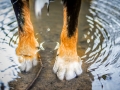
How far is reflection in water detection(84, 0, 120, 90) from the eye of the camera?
1972mm

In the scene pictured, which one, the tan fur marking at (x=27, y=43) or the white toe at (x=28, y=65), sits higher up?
the tan fur marking at (x=27, y=43)

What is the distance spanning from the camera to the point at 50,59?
223 cm

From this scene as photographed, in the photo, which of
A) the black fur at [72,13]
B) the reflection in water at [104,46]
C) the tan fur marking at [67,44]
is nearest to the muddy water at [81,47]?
the reflection in water at [104,46]

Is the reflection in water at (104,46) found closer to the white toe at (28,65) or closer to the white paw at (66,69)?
the white paw at (66,69)

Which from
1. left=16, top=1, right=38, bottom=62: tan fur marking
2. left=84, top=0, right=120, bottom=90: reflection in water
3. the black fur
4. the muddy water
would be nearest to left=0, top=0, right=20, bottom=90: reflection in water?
the muddy water

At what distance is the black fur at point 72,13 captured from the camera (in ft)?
6.33

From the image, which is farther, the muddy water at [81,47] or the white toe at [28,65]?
the white toe at [28,65]

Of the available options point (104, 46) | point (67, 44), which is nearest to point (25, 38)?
point (67, 44)

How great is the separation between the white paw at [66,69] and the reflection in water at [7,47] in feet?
1.20

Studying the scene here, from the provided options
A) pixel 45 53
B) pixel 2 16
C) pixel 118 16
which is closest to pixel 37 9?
pixel 45 53

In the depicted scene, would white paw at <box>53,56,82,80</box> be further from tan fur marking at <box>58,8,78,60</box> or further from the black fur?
the black fur

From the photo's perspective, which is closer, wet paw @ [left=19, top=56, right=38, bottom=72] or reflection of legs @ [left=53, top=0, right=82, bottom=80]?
reflection of legs @ [left=53, top=0, right=82, bottom=80]

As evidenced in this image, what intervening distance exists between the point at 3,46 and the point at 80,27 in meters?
0.94

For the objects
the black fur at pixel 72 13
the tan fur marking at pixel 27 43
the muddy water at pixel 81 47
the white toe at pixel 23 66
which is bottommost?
the muddy water at pixel 81 47
